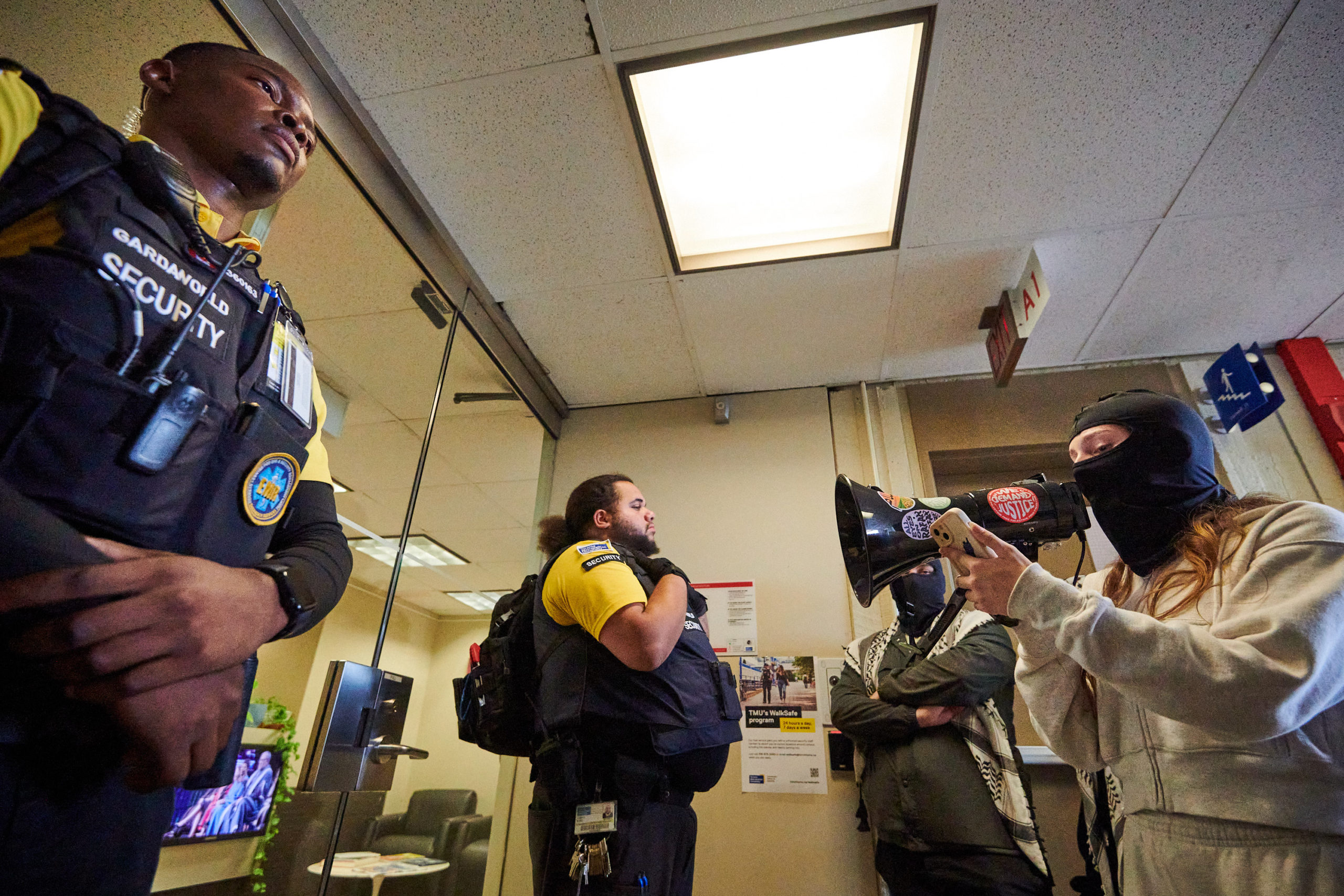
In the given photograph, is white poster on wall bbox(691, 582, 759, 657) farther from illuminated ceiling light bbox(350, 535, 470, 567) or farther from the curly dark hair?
illuminated ceiling light bbox(350, 535, 470, 567)

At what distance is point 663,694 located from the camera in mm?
1355

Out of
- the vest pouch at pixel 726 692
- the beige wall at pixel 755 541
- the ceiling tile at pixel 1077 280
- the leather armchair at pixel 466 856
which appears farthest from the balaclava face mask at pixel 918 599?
the leather armchair at pixel 466 856

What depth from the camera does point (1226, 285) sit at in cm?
248

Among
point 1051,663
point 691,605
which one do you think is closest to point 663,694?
point 691,605

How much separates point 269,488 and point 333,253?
181cm

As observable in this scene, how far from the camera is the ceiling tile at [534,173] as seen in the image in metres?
1.81

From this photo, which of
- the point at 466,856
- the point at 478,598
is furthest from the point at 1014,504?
the point at 478,598

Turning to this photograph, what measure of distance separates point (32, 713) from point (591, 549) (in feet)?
3.58

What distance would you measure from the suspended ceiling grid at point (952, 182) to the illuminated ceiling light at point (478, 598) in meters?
2.88

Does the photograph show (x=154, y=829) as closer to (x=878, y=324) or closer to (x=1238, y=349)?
(x=878, y=324)

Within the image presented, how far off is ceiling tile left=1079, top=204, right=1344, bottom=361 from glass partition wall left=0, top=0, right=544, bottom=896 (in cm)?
279

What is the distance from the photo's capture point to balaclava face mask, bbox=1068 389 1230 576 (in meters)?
1.18

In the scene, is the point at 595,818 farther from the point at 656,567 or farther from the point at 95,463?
the point at 95,463

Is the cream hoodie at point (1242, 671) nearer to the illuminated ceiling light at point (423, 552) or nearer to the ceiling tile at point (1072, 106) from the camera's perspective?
the ceiling tile at point (1072, 106)
